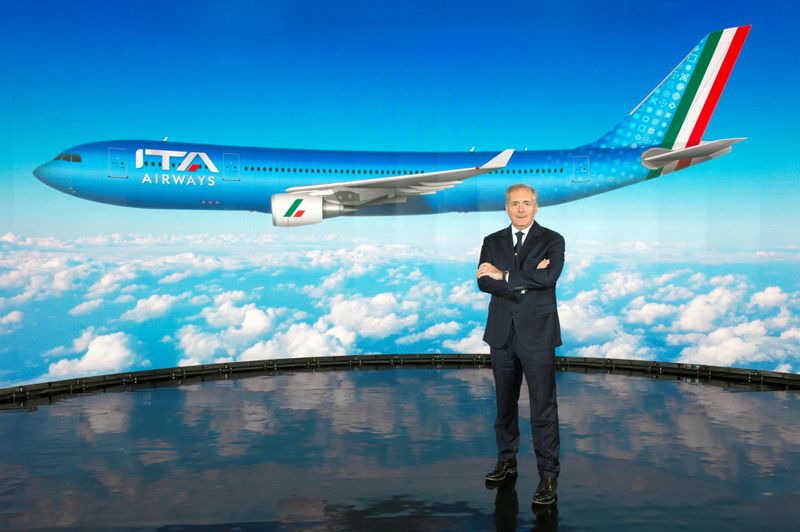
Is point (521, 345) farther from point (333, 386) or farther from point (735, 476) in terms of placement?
point (333, 386)

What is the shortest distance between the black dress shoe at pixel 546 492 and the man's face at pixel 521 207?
2643 millimetres

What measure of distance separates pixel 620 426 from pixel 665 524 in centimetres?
377

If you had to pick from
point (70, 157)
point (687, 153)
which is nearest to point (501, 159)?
point (687, 153)

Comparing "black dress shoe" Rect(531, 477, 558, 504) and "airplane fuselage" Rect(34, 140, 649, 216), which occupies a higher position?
"airplane fuselage" Rect(34, 140, 649, 216)

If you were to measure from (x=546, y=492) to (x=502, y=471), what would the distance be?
774mm

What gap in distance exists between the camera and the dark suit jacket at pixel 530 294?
6.06m

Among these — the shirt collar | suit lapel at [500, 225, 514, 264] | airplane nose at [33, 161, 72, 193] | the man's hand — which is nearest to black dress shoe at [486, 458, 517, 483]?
the man's hand

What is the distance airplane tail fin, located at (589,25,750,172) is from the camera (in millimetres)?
26820

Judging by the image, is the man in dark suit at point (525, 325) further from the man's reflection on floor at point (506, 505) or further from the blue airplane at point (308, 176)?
the blue airplane at point (308, 176)

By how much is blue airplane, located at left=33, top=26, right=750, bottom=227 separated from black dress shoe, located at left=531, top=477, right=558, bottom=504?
16526mm

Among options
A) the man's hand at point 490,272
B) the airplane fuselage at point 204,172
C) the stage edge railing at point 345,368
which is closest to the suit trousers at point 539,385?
the man's hand at point 490,272

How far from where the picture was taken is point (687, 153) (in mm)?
23719

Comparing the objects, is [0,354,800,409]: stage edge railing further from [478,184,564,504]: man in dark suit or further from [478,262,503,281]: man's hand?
[478,262,503,281]: man's hand

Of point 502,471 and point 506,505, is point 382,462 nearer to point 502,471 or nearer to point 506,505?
point 502,471
